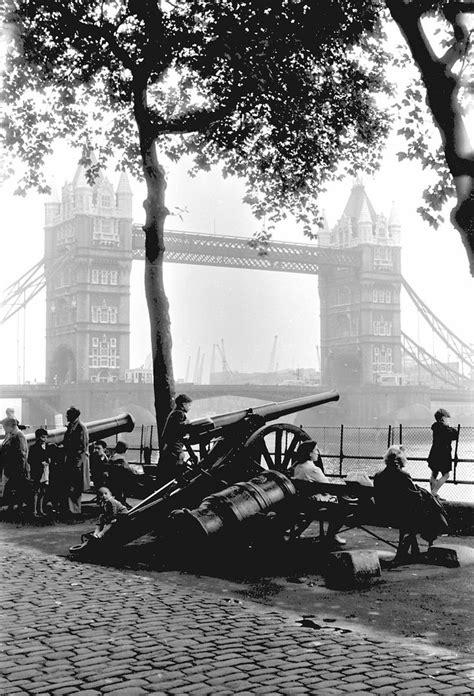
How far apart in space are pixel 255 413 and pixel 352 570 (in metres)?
A: 2.80

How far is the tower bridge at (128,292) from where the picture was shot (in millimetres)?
74000

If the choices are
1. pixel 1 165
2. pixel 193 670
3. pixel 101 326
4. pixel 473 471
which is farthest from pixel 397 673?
pixel 101 326

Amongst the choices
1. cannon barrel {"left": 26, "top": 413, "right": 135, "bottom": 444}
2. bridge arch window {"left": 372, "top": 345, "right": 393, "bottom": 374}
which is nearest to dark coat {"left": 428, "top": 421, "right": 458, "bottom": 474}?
cannon barrel {"left": 26, "top": 413, "right": 135, "bottom": 444}

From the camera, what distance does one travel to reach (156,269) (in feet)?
39.5

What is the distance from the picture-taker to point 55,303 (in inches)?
3088

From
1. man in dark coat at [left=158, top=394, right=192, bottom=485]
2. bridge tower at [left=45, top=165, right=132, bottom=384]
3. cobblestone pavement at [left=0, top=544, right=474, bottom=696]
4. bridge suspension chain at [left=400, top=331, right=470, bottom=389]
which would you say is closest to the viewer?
cobblestone pavement at [left=0, top=544, right=474, bottom=696]

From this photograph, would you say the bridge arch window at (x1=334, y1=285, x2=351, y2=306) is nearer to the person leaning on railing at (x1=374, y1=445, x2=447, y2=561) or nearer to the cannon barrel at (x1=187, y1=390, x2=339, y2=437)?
the cannon barrel at (x1=187, y1=390, x2=339, y2=437)

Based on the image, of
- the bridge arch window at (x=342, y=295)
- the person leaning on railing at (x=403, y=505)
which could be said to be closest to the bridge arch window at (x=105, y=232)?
the bridge arch window at (x=342, y=295)

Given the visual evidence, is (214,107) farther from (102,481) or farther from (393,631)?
(393,631)

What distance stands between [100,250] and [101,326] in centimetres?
687

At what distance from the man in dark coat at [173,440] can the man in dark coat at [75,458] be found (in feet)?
4.61

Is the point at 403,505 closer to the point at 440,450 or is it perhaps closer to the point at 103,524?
the point at 103,524

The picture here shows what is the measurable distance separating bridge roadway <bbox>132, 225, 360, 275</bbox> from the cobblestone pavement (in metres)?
67.9

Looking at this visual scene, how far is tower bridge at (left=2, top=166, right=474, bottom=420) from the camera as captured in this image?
74.0 metres
